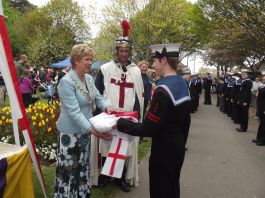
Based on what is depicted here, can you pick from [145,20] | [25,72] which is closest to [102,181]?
[25,72]

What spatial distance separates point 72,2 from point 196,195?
51548 millimetres

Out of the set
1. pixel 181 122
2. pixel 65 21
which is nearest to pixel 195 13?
pixel 65 21

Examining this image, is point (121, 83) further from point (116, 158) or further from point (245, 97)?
point (245, 97)

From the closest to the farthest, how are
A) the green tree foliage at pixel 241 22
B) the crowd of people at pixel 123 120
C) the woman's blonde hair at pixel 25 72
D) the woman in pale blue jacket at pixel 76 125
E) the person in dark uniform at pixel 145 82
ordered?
1. the crowd of people at pixel 123 120
2. the woman in pale blue jacket at pixel 76 125
3. the person in dark uniform at pixel 145 82
4. the woman's blonde hair at pixel 25 72
5. the green tree foliage at pixel 241 22

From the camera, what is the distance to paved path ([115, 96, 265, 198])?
19.3 feet

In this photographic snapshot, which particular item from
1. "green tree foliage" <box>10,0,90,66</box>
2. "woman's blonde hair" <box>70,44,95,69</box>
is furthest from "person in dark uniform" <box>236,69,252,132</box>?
"green tree foliage" <box>10,0,90,66</box>

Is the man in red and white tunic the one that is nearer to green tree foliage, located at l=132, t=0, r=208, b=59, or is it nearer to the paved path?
the paved path

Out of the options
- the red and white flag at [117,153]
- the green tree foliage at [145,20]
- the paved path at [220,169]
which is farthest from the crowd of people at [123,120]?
the green tree foliage at [145,20]

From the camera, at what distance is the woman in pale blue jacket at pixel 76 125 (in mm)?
3904

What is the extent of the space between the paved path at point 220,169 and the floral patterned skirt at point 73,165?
4.18ft

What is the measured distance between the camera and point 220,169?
7.36 metres

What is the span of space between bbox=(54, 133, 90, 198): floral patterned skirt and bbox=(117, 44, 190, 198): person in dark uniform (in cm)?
82

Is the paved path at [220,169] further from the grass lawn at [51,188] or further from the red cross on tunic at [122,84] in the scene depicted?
the red cross on tunic at [122,84]

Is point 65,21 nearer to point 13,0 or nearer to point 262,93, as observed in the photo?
point 13,0
